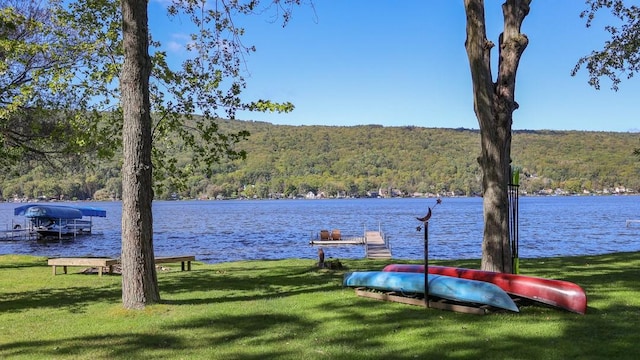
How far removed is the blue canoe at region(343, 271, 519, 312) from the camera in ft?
26.3

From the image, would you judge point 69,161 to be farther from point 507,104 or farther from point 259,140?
point 259,140

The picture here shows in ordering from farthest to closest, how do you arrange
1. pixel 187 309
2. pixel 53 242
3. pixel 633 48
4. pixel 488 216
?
pixel 53 242 → pixel 633 48 → pixel 488 216 → pixel 187 309

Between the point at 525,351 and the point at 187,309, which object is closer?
the point at 525,351

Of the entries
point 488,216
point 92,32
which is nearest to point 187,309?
point 488,216

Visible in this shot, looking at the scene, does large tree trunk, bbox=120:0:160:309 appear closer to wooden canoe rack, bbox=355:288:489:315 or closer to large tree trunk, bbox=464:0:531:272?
wooden canoe rack, bbox=355:288:489:315

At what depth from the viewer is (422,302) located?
346 inches

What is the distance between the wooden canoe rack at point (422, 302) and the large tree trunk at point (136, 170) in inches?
140

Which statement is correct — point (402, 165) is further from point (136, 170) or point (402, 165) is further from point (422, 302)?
point (136, 170)

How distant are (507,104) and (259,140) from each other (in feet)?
514

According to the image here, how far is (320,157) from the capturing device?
543ft

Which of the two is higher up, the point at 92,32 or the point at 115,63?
the point at 92,32

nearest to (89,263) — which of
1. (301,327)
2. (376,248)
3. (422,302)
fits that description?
(301,327)

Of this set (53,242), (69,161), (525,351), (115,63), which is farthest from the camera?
(53,242)

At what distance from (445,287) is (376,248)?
80.1 ft
